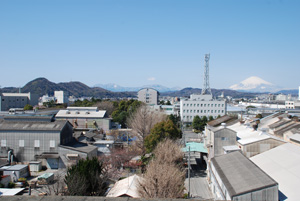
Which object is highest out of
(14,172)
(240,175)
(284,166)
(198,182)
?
(284,166)

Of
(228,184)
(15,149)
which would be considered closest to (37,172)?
(15,149)

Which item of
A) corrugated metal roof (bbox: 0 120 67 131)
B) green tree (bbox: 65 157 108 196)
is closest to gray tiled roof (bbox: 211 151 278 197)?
green tree (bbox: 65 157 108 196)

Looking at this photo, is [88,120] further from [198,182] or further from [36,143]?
[198,182]

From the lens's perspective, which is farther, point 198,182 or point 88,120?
Answer: point 88,120

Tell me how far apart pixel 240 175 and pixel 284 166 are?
2217 millimetres

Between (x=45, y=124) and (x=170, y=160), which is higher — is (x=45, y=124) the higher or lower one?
the higher one

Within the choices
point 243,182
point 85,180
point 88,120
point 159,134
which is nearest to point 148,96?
point 88,120

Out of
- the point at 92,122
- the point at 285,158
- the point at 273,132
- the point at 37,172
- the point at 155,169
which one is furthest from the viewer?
the point at 92,122

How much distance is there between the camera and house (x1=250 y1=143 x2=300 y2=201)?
8.55 metres

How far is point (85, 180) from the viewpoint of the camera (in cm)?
Answer: 992

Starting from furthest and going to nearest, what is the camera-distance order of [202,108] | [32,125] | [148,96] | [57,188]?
[148,96] < [202,108] < [32,125] < [57,188]

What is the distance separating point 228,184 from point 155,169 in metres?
2.71

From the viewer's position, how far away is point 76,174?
32.3 ft

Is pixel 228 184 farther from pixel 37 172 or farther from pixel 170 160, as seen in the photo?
pixel 37 172
